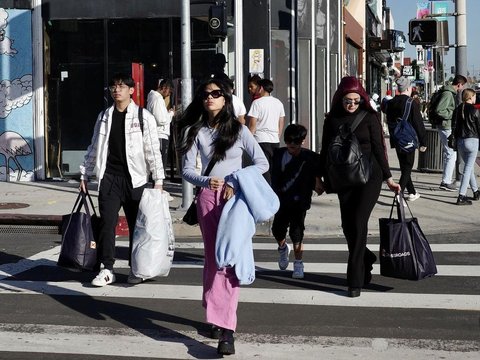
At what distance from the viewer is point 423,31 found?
1612cm

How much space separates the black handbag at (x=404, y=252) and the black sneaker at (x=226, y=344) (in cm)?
210

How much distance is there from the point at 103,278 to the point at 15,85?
9.89 metres

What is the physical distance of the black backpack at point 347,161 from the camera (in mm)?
7434

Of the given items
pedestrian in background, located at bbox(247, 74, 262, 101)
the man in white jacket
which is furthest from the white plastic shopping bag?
pedestrian in background, located at bbox(247, 74, 262, 101)

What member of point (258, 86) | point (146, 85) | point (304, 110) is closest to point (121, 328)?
point (258, 86)

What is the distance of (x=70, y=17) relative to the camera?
1739 cm

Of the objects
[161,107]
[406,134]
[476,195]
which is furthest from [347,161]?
[476,195]

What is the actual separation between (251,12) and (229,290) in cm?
1157

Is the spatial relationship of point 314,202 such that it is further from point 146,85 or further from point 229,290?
point 229,290

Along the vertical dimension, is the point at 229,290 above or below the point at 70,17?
below

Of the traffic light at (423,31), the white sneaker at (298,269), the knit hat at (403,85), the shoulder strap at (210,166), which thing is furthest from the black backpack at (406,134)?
the shoulder strap at (210,166)

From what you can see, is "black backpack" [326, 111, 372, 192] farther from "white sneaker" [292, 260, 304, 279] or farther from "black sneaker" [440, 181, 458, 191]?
"black sneaker" [440, 181, 458, 191]

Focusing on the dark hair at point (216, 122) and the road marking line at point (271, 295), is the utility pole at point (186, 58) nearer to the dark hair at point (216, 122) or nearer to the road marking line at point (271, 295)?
the road marking line at point (271, 295)

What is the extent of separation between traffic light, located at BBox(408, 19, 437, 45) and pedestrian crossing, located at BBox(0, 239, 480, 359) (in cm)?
604
